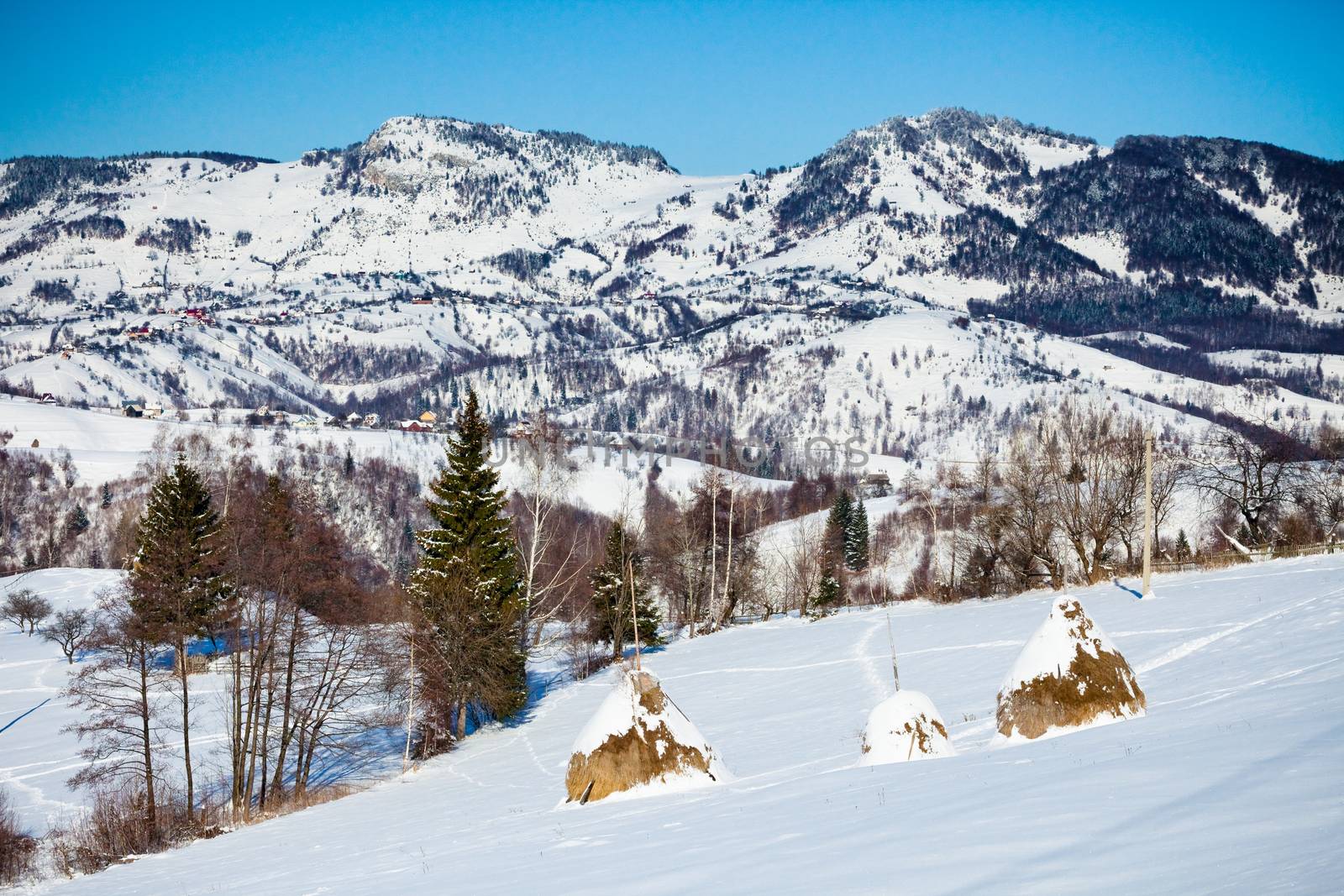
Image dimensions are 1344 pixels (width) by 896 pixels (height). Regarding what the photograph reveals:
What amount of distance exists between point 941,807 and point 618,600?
42356 mm

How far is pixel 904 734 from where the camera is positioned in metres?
14.7

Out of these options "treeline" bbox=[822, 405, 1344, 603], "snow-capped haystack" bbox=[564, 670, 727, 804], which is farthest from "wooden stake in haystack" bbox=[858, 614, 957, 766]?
"treeline" bbox=[822, 405, 1344, 603]

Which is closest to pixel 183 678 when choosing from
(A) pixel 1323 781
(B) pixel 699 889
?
(B) pixel 699 889

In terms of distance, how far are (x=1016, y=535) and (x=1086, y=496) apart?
416 cm

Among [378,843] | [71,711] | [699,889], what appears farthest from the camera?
[71,711]

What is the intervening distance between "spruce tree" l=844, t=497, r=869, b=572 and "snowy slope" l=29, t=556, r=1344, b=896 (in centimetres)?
6051

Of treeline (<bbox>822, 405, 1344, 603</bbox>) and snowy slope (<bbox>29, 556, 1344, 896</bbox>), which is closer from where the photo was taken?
snowy slope (<bbox>29, 556, 1344, 896</bbox>)

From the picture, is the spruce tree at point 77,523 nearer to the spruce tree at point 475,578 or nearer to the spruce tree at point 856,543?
the spruce tree at point 856,543

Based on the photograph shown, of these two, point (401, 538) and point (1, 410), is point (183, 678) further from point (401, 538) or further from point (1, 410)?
point (1, 410)

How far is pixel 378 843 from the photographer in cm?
1698

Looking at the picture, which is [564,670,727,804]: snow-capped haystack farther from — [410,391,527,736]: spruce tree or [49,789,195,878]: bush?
[410,391,527,736]: spruce tree

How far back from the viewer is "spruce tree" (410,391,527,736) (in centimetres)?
3403

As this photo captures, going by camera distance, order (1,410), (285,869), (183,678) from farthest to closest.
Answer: (1,410) < (183,678) < (285,869)

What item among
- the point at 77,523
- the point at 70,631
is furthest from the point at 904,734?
the point at 77,523
